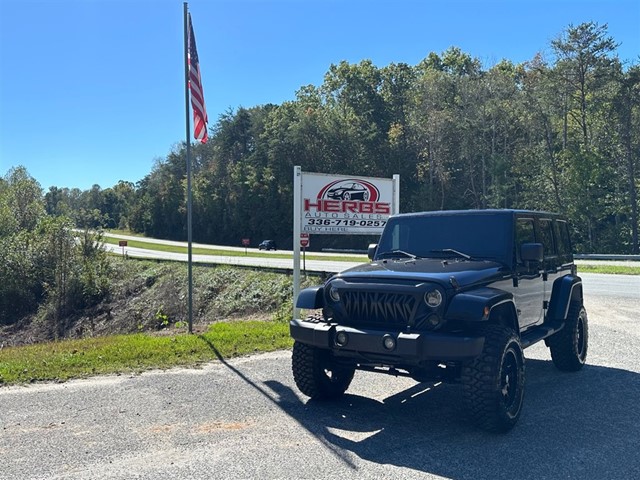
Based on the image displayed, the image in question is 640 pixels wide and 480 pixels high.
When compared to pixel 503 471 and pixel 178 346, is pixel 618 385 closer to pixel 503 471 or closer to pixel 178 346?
pixel 503 471

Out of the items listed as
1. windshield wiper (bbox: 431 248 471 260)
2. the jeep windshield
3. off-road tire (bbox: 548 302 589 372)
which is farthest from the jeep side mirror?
off-road tire (bbox: 548 302 589 372)

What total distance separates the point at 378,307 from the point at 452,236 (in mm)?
1618

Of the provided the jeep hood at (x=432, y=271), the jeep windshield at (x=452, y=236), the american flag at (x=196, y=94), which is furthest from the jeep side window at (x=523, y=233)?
the american flag at (x=196, y=94)

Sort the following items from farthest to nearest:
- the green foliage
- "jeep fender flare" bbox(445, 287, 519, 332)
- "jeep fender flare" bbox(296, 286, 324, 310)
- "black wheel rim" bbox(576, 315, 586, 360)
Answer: the green foliage, "black wheel rim" bbox(576, 315, 586, 360), "jeep fender flare" bbox(296, 286, 324, 310), "jeep fender flare" bbox(445, 287, 519, 332)

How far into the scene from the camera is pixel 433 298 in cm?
486

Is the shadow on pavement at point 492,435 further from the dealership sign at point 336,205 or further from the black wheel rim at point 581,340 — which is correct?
the dealership sign at point 336,205

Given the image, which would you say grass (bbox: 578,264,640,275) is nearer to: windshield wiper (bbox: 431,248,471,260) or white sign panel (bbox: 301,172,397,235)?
white sign panel (bbox: 301,172,397,235)

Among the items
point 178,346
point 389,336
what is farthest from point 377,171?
point 389,336

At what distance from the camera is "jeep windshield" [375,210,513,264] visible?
5.98 metres

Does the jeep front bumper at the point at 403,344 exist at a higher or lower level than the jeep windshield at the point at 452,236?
lower

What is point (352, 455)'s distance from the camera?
175 inches

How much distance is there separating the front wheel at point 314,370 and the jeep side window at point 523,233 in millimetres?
2248

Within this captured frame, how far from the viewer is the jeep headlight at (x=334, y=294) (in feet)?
17.7

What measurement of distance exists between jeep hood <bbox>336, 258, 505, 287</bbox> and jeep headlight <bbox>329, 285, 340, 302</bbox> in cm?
15
